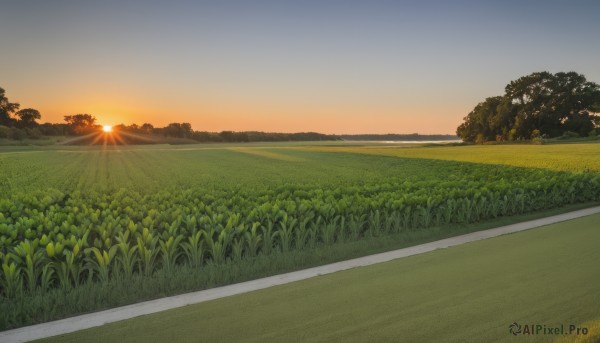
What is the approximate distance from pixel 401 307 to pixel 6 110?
105 metres

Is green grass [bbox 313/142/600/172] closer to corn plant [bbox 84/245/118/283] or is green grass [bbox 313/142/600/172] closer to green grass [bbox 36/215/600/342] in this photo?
green grass [bbox 36/215/600/342]

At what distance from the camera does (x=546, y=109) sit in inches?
2977

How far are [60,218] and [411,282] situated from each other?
6.76 metres

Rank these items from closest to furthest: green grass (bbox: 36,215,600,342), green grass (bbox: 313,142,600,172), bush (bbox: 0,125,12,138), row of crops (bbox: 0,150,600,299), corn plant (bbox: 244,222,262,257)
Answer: green grass (bbox: 36,215,600,342)
row of crops (bbox: 0,150,600,299)
corn plant (bbox: 244,222,262,257)
green grass (bbox: 313,142,600,172)
bush (bbox: 0,125,12,138)

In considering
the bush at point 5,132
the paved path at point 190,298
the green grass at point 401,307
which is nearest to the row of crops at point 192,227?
the paved path at point 190,298

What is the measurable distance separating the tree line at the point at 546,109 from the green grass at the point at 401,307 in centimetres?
7390

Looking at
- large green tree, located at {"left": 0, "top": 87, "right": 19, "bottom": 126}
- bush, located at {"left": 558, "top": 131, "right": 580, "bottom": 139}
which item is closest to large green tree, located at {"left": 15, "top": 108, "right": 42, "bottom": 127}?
large green tree, located at {"left": 0, "top": 87, "right": 19, "bottom": 126}

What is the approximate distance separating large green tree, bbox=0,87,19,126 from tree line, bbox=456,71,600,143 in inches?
3719

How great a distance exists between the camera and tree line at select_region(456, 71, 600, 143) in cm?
7406

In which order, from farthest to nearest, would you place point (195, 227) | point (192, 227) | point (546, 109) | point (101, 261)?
1. point (546, 109)
2. point (195, 227)
3. point (192, 227)
4. point (101, 261)

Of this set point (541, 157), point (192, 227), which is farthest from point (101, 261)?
point (541, 157)

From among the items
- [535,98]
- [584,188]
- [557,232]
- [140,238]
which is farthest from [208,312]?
[535,98]

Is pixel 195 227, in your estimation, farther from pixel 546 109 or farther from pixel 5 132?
pixel 5 132

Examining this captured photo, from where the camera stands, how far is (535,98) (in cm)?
7781
